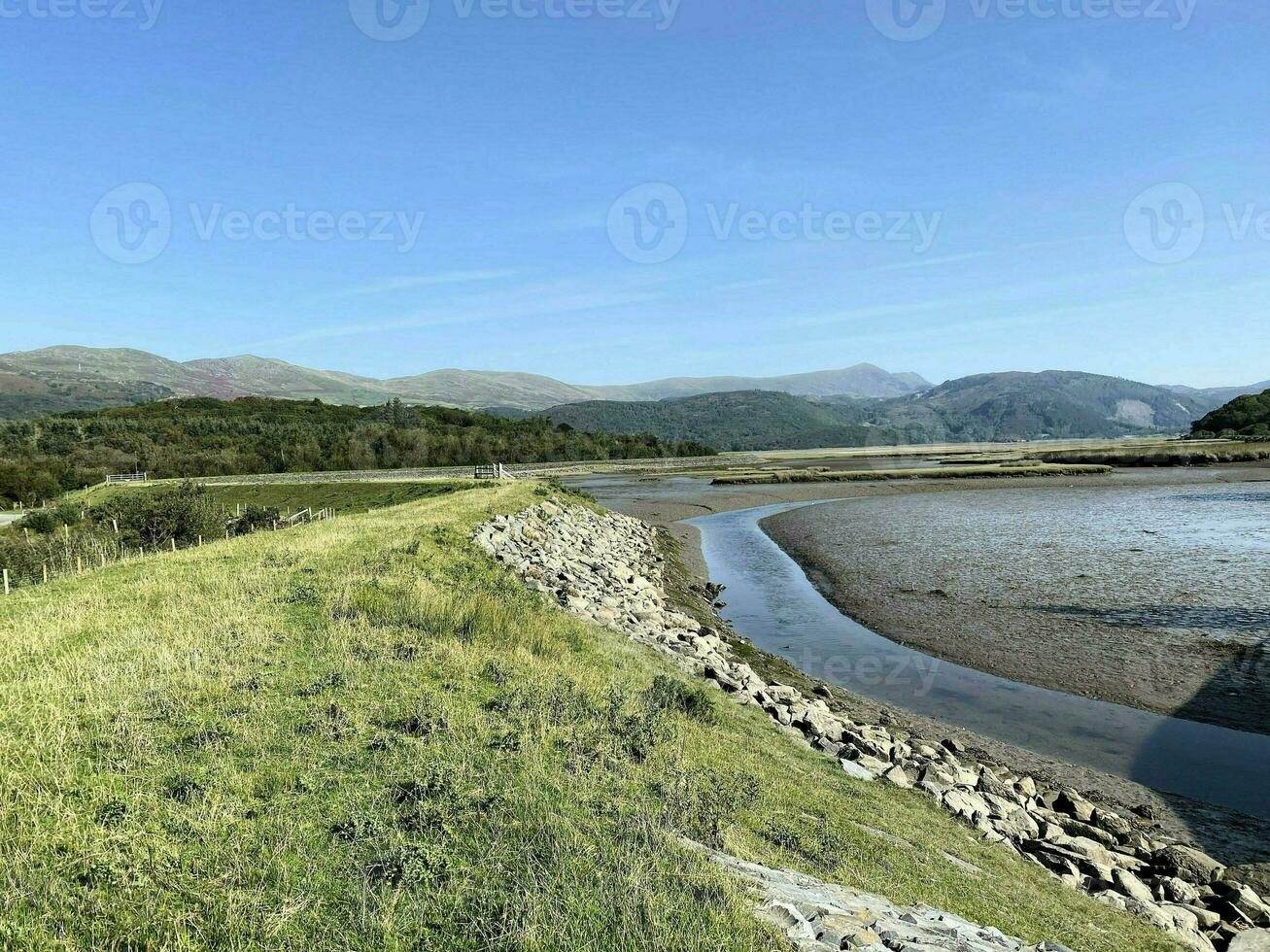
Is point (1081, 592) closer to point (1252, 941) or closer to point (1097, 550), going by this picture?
point (1097, 550)

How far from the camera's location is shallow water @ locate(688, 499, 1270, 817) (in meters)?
13.4

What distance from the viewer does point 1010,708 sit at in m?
16.9

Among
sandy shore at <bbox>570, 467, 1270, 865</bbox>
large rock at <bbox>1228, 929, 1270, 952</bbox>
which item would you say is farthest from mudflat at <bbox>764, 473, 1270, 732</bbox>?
large rock at <bbox>1228, 929, 1270, 952</bbox>

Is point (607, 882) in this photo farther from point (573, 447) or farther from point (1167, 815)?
point (573, 447)

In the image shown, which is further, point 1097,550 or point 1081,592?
point 1097,550

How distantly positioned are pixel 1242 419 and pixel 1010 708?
19926 centimetres

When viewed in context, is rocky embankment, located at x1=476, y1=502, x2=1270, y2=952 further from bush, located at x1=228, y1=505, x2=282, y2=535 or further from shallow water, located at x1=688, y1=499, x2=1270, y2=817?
bush, located at x1=228, y1=505, x2=282, y2=535

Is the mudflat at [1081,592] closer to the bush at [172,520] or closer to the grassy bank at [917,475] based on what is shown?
the bush at [172,520]

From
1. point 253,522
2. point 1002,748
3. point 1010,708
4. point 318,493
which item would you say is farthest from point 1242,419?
point 253,522

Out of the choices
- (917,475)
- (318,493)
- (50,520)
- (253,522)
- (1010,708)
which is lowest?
(1010,708)

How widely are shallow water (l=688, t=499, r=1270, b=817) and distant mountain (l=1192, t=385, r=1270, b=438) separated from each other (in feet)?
538

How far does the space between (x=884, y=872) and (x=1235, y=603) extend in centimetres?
2433

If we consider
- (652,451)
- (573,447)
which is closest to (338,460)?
(573,447)

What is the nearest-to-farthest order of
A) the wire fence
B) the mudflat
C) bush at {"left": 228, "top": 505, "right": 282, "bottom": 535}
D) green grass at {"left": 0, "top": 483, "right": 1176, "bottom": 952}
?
green grass at {"left": 0, "top": 483, "right": 1176, "bottom": 952}
the mudflat
the wire fence
bush at {"left": 228, "top": 505, "right": 282, "bottom": 535}
